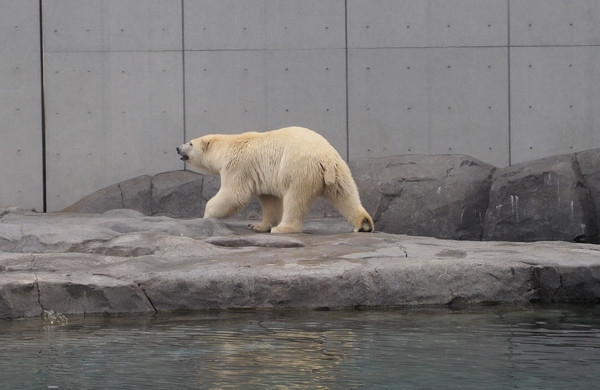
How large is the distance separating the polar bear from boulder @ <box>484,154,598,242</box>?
8.28 ft

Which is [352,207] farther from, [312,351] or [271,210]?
[312,351]

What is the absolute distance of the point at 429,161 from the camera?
10.9m

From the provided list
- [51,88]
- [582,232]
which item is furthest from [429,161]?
[51,88]

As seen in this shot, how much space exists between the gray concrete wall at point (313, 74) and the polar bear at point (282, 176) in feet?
7.77

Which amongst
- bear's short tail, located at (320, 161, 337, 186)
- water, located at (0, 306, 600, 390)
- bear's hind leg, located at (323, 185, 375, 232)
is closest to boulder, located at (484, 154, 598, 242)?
bear's hind leg, located at (323, 185, 375, 232)

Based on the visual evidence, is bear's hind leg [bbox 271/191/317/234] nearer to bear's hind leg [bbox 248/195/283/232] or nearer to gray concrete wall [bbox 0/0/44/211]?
bear's hind leg [bbox 248/195/283/232]

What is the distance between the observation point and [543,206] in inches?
407

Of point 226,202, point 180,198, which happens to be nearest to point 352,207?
point 226,202

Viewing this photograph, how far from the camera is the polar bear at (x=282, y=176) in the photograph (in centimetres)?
829

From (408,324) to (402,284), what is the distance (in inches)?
31.1

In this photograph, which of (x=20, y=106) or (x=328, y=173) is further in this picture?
(x=20, y=106)

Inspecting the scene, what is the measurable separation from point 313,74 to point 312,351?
7440 millimetres

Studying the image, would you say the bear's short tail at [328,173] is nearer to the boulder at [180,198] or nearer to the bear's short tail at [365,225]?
the bear's short tail at [365,225]

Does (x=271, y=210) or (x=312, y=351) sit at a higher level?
(x=271, y=210)
